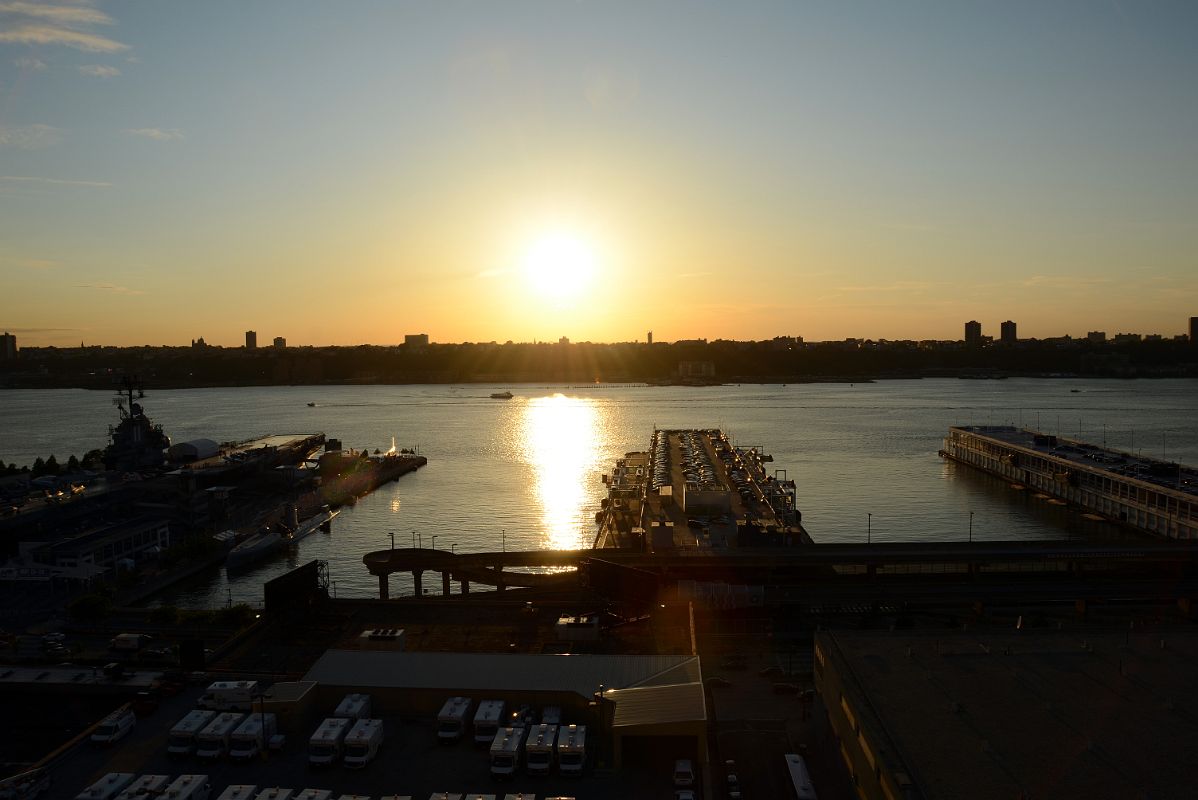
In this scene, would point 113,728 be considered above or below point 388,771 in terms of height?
above

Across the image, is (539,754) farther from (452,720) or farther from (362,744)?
(362,744)

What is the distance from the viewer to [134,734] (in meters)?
6.84

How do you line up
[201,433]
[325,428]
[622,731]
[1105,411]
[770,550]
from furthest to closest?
[1105,411]
[325,428]
[201,433]
[770,550]
[622,731]

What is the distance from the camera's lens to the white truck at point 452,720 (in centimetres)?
655

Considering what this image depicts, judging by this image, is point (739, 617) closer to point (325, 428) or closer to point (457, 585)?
point (457, 585)

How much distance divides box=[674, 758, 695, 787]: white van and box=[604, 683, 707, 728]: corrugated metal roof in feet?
1.12

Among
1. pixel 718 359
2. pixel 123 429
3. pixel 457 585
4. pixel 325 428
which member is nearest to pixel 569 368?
pixel 718 359

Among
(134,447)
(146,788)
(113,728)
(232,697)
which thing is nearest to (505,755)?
(146,788)

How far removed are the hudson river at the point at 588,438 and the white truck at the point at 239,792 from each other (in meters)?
9.72

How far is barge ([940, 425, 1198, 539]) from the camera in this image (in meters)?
19.5

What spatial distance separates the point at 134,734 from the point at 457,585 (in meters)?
9.62

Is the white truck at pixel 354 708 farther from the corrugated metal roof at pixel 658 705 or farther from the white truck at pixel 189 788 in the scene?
the corrugated metal roof at pixel 658 705

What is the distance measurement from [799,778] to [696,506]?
33.6 ft

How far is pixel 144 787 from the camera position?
19.1 feet
